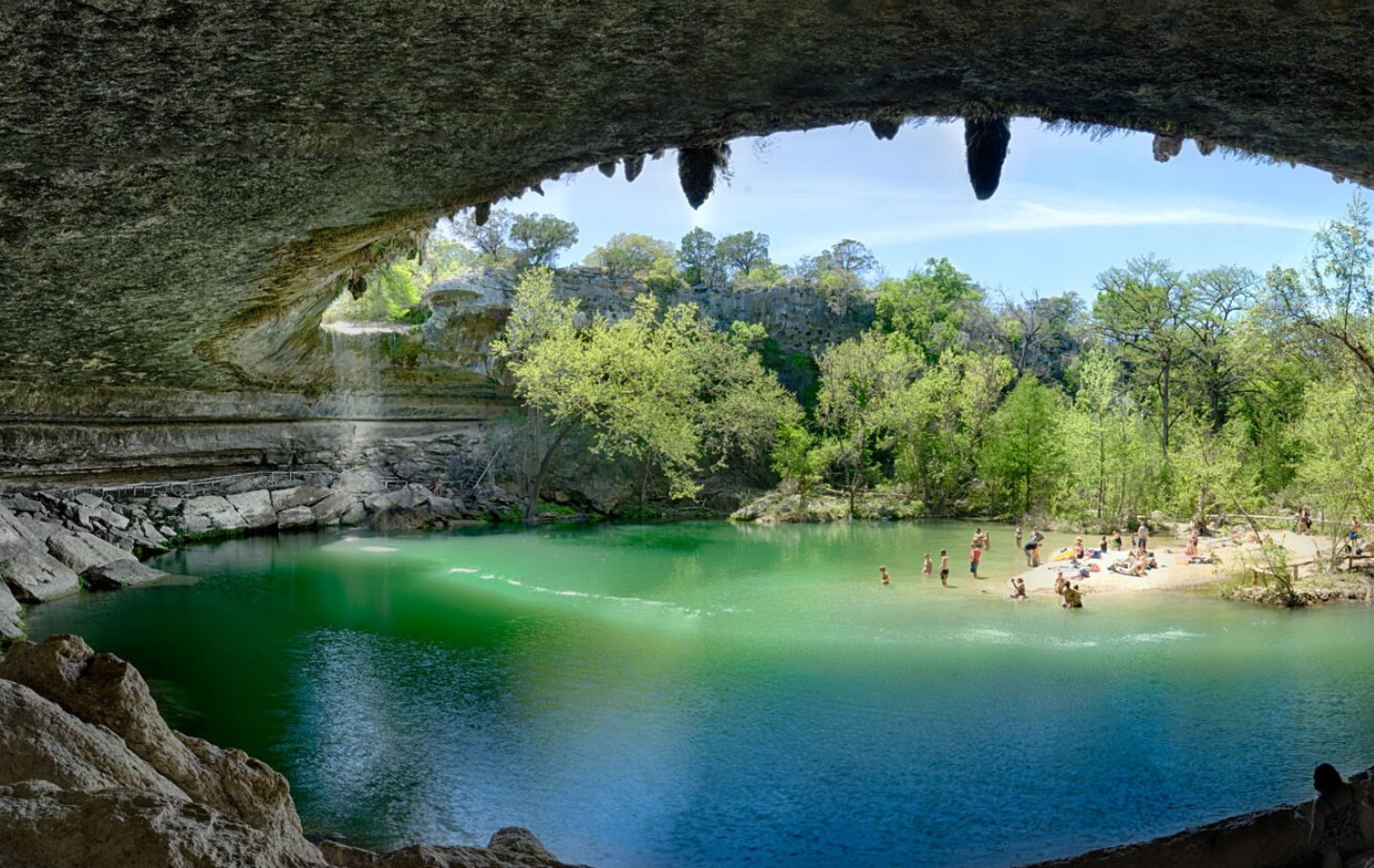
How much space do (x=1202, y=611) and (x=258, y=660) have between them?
755 inches

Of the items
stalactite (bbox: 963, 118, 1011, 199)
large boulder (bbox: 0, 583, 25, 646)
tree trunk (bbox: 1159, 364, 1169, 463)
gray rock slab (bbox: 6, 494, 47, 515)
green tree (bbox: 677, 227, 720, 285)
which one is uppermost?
green tree (bbox: 677, 227, 720, 285)

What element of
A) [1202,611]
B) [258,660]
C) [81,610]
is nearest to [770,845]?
[258,660]

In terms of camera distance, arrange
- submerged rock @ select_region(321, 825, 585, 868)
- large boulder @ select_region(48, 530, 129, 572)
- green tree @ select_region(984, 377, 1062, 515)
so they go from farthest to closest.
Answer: green tree @ select_region(984, 377, 1062, 515), large boulder @ select_region(48, 530, 129, 572), submerged rock @ select_region(321, 825, 585, 868)

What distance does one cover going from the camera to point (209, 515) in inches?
1196

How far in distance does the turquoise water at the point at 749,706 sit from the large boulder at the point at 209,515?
25.9 ft

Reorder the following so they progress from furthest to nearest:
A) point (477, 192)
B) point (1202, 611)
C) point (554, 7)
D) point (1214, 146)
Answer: point (1202, 611), point (477, 192), point (1214, 146), point (554, 7)

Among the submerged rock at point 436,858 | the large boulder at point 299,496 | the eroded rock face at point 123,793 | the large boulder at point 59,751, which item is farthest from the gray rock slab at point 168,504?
the submerged rock at point 436,858

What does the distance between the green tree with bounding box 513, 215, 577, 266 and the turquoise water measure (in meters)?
33.1

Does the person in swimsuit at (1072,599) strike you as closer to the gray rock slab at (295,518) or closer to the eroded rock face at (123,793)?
the eroded rock face at (123,793)

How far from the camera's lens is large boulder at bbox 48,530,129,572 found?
2106 centimetres

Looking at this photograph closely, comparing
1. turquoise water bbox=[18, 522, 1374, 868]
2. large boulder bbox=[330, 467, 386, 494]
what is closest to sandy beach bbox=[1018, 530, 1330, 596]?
turquoise water bbox=[18, 522, 1374, 868]

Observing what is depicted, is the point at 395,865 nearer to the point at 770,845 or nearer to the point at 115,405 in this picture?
the point at 770,845

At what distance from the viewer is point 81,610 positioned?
18.1 metres

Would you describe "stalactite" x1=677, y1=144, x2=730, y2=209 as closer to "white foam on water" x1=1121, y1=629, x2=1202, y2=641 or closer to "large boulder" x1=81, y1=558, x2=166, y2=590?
"white foam on water" x1=1121, y1=629, x2=1202, y2=641
